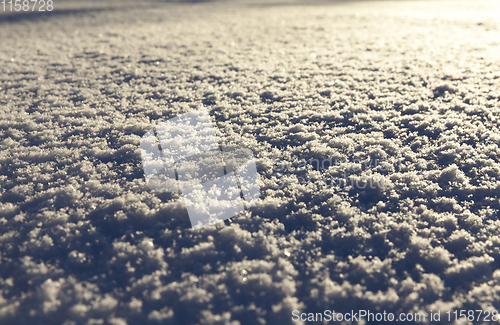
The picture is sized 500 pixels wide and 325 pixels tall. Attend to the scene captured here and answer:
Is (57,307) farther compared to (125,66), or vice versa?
(125,66)

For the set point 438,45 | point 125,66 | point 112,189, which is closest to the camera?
point 112,189

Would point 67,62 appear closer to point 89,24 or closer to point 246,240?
point 89,24

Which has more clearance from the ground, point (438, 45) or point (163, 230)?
point (438, 45)

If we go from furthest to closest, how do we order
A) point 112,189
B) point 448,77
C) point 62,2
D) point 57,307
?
point 62,2
point 448,77
point 112,189
point 57,307

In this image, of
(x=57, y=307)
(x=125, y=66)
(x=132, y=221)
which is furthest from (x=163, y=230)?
(x=125, y=66)

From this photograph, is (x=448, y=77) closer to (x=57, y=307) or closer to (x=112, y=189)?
(x=112, y=189)

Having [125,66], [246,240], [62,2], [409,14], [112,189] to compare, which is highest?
[62,2]
